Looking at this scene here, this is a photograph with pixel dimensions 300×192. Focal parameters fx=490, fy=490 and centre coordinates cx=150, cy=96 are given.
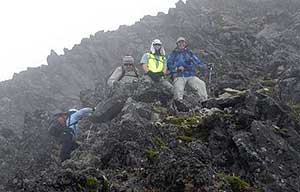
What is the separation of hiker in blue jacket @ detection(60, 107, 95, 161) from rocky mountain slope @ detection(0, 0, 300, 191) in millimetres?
467

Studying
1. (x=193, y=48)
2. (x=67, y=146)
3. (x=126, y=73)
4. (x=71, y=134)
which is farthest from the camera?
(x=193, y=48)

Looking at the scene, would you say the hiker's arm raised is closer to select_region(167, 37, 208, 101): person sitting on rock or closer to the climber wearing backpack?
select_region(167, 37, 208, 101): person sitting on rock

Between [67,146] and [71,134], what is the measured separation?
2.21 feet

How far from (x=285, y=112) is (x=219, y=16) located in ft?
112

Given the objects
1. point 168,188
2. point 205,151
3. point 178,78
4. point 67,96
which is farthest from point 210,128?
point 67,96

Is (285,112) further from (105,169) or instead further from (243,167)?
(105,169)

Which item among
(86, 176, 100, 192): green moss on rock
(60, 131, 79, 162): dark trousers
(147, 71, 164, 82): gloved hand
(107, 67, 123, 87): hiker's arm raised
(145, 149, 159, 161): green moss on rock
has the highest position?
(107, 67, 123, 87): hiker's arm raised

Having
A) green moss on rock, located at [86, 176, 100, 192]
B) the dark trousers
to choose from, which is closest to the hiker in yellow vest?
the dark trousers

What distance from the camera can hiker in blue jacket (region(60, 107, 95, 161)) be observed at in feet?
57.9

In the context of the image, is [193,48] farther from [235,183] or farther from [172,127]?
[235,183]

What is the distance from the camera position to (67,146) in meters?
17.7

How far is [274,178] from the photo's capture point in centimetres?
1177

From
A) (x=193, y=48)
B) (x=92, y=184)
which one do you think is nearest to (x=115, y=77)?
(x=92, y=184)

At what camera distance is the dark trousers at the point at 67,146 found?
17516 millimetres
